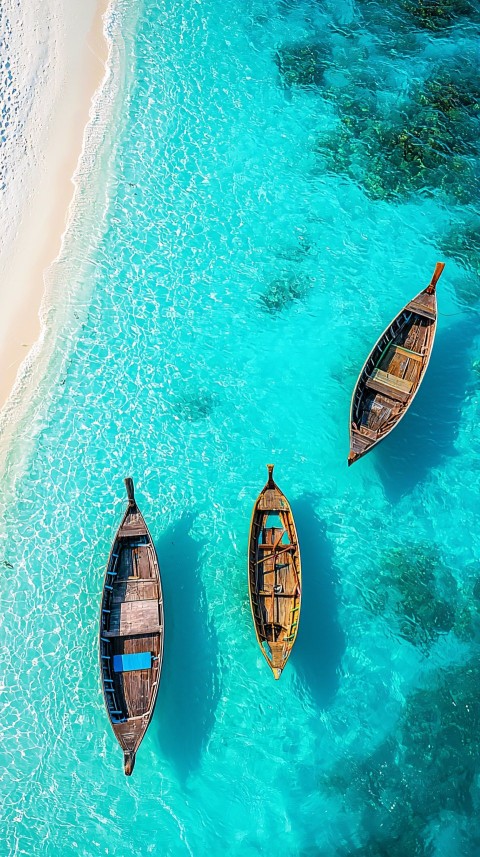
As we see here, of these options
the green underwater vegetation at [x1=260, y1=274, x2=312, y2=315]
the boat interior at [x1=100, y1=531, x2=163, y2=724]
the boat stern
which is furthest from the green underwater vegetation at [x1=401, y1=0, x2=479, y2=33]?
the boat stern

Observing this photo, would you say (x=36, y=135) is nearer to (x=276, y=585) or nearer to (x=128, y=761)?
(x=276, y=585)

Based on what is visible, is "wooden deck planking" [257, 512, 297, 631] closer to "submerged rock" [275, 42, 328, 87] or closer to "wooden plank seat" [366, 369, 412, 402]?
"wooden plank seat" [366, 369, 412, 402]

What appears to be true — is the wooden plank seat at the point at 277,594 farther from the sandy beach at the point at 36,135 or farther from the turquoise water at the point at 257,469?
the sandy beach at the point at 36,135

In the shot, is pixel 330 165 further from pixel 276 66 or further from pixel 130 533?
pixel 130 533

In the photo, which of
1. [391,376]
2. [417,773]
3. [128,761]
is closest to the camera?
[128,761]

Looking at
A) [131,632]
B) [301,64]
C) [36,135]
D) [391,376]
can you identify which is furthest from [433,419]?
[36,135]

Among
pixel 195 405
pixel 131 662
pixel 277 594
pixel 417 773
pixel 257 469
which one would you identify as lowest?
pixel 417 773
